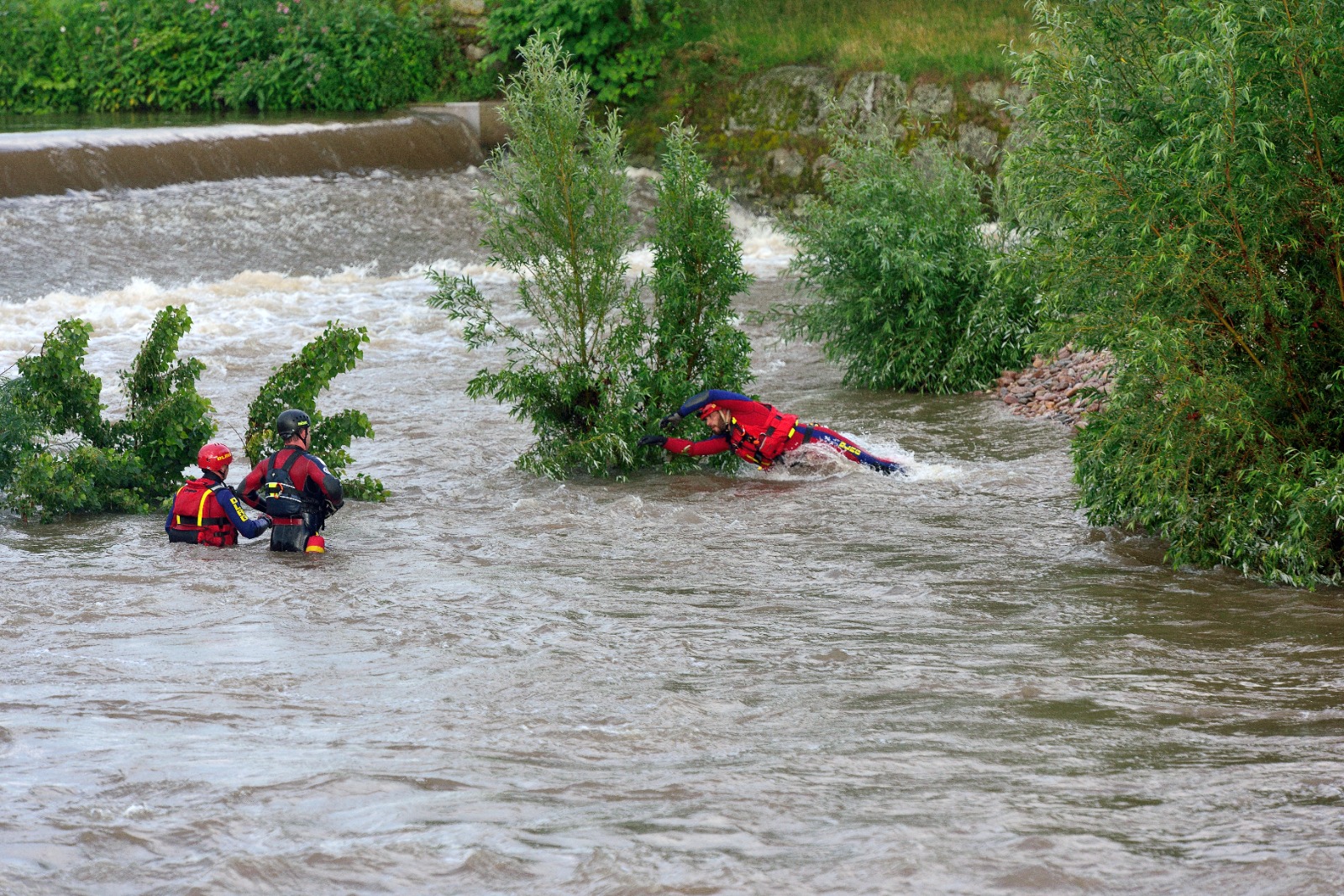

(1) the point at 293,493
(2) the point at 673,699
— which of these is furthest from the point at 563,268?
(2) the point at 673,699

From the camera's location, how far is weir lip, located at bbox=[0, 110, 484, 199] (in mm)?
21891

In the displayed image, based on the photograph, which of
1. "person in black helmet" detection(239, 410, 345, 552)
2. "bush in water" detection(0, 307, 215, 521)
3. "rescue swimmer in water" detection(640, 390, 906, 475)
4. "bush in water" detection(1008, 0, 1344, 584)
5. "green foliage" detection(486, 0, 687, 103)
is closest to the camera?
"bush in water" detection(1008, 0, 1344, 584)

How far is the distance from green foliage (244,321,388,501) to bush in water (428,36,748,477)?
112cm

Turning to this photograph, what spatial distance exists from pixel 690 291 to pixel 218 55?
2136 centimetres

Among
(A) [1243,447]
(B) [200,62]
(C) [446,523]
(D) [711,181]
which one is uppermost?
(B) [200,62]

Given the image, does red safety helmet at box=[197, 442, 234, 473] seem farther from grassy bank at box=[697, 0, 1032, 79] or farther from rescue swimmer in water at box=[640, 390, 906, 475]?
grassy bank at box=[697, 0, 1032, 79]

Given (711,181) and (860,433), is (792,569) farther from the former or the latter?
(711,181)

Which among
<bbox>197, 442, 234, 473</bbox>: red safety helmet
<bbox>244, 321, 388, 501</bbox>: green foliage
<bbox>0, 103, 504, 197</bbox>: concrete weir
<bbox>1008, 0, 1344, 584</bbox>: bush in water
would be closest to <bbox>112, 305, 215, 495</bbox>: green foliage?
<bbox>244, 321, 388, 501</bbox>: green foliage

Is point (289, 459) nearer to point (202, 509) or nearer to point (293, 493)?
point (293, 493)

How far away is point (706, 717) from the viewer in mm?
6652

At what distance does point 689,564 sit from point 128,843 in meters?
5.04

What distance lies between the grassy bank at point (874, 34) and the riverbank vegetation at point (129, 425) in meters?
17.8

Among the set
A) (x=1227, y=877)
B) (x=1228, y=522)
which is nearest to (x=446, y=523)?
(x=1228, y=522)

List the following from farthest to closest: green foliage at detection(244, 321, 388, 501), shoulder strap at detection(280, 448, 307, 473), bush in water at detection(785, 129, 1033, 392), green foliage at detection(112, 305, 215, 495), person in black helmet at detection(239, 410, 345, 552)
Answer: bush in water at detection(785, 129, 1033, 392) < green foliage at detection(244, 321, 388, 501) < green foliage at detection(112, 305, 215, 495) < shoulder strap at detection(280, 448, 307, 473) < person in black helmet at detection(239, 410, 345, 552)
